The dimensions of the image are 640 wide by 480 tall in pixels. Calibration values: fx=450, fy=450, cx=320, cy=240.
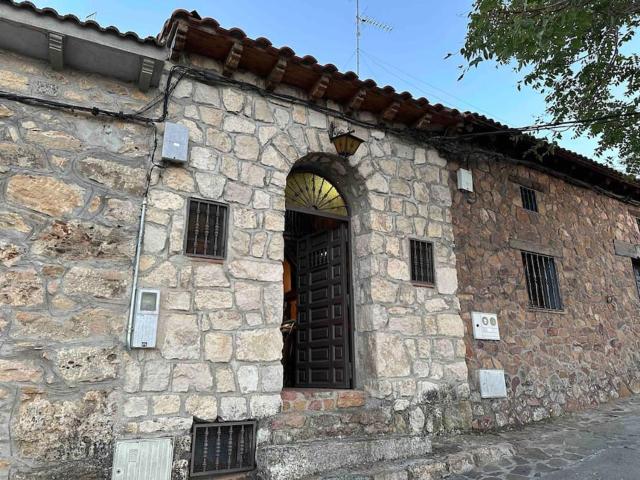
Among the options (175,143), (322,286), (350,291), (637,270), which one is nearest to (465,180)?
(350,291)

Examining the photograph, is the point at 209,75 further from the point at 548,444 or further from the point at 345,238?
the point at 548,444

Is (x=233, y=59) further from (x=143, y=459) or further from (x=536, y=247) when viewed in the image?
(x=536, y=247)

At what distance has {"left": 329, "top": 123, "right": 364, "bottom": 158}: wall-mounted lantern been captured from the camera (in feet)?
16.2

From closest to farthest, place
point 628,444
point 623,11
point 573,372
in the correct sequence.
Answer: point 623,11 < point 628,444 < point 573,372

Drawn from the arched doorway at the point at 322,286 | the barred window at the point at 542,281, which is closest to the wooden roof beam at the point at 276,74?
the arched doorway at the point at 322,286

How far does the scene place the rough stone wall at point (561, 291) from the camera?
6004 millimetres

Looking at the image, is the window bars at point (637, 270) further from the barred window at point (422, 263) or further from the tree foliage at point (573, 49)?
the barred window at point (422, 263)

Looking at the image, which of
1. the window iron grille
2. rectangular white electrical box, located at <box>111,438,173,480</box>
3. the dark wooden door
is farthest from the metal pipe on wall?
the dark wooden door

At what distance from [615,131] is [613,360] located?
3938 millimetres

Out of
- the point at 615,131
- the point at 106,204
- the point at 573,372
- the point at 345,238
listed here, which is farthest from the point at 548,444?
the point at 106,204

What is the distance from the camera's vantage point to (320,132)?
5141 millimetres

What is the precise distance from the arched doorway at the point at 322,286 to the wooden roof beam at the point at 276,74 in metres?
1.05

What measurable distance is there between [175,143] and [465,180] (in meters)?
3.97

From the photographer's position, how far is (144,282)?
3818mm
